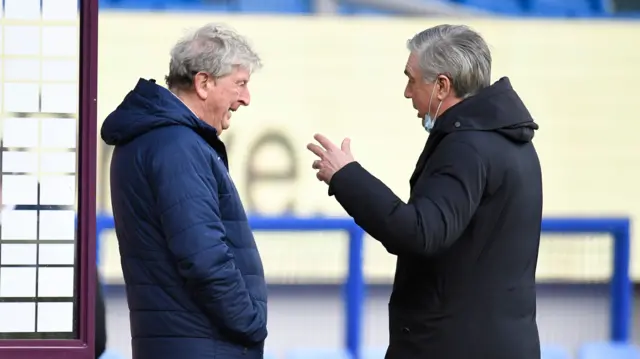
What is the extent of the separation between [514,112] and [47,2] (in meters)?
1.11

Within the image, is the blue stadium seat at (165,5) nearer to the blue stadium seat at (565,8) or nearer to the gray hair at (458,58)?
the blue stadium seat at (565,8)

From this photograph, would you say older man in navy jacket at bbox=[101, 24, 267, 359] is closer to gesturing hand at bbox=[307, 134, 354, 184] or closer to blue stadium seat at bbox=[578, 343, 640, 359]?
gesturing hand at bbox=[307, 134, 354, 184]

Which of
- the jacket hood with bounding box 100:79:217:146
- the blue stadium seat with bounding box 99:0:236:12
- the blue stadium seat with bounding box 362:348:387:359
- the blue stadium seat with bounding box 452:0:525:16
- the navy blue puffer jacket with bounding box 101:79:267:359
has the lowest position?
the blue stadium seat with bounding box 362:348:387:359

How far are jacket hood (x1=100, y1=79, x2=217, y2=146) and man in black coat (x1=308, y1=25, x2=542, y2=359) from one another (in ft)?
0.97

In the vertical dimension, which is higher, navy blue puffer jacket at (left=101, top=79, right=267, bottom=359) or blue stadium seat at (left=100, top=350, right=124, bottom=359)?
navy blue puffer jacket at (left=101, top=79, right=267, bottom=359)

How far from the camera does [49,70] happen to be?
116 inches

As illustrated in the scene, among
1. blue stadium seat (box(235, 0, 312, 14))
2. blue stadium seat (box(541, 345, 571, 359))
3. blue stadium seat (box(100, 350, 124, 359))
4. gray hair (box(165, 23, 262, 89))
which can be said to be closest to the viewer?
gray hair (box(165, 23, 262, 89))

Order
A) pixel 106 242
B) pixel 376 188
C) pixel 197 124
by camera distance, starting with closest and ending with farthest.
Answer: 1. pixel 376 188
2. pixel 197 124
3. pixel 106 242

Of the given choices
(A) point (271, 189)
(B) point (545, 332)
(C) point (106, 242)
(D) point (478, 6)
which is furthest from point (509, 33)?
(C) point (106, 242)

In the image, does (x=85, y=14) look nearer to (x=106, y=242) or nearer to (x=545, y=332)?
(x=106, y=242)

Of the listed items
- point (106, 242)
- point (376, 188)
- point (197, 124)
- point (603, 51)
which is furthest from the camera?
point (603, 51)

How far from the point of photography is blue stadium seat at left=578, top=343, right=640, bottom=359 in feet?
19.3

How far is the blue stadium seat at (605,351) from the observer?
19.3 feet

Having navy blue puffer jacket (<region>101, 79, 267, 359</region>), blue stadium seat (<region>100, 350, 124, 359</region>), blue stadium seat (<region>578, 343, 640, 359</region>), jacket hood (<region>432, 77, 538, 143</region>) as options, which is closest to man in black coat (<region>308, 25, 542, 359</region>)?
jacket hood (<region>432, 77, 538, 143</region>)
